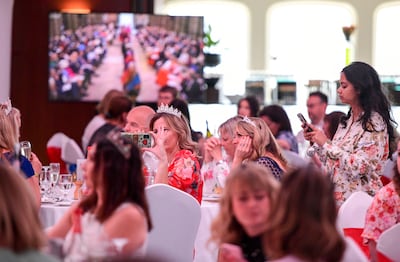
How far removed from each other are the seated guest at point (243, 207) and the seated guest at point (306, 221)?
0.65 feet

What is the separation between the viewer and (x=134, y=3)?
13492 millimetres

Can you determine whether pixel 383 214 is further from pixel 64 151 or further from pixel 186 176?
pixel 64 151

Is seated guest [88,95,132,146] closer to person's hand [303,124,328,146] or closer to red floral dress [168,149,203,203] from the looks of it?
red floral dress [168,149,203,203]

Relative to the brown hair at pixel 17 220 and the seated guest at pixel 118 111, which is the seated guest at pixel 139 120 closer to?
the seated guest at pixel 118 111

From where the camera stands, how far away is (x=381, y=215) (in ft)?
17.5

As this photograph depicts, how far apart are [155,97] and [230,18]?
9.21ft

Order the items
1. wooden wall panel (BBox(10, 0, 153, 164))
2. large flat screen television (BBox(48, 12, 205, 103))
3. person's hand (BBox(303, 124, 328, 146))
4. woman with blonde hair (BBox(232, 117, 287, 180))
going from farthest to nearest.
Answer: wooden wall panel (BBox(10, 0, 153, 164)), large flat screen television (BBox(48, 12, 205, 103)), person's hand (BBox(303, 124, 328, 146)), woman with blonde hair (BBox(232, 117, 287, 180))

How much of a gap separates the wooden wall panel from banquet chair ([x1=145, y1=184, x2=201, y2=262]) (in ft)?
24.4

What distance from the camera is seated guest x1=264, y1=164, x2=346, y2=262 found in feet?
11.4

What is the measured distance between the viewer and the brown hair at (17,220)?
3352mm

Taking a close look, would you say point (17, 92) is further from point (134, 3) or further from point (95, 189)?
point (95, 189)

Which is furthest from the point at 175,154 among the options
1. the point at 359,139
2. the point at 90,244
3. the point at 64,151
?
the point at 64,151

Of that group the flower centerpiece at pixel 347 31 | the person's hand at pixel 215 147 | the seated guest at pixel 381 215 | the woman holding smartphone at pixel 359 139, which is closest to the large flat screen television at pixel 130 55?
the flower centerpiece at pixel 347 31

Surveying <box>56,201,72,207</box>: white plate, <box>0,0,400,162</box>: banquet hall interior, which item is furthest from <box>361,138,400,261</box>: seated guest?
<box>0,0,400,162</box>: banquet hall interior
